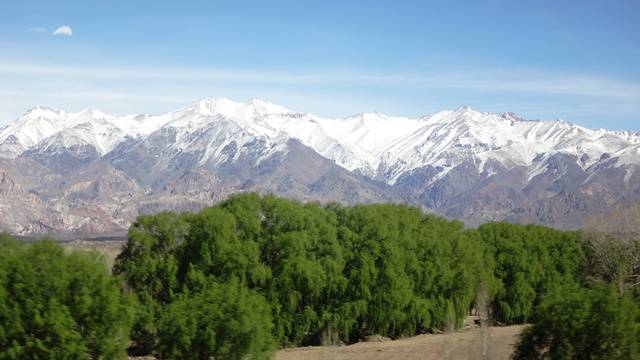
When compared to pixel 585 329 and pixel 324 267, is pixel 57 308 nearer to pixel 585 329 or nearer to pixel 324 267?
pixel 585 329

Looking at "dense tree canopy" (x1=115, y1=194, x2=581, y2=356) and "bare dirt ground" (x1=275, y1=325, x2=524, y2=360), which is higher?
"dense tree canopy" (x1=115, y1=194, x2=581, y2=356)

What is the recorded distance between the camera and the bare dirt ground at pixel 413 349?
6116 cm

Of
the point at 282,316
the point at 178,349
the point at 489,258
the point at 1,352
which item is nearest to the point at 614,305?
the point at 178,349

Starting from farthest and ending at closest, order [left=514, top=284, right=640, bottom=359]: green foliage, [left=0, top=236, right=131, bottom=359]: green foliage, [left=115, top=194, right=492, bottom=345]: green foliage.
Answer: [left=115, top=194, right=492, bottom=345]: green foliage → [left=0, top=236, right=131, bottom=359]: green foliage → [left=514, top=284, right=640, bottom=359]: green foliage

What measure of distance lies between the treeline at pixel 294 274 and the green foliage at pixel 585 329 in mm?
4514

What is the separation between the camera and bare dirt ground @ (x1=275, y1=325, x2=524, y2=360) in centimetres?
6116

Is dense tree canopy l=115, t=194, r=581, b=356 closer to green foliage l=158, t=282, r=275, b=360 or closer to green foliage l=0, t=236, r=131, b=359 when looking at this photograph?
green foliage l=0, t=236, r=131, b=359

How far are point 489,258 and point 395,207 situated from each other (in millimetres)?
13863

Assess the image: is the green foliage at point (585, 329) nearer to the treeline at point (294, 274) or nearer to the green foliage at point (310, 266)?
the treeline at point (294, 274)

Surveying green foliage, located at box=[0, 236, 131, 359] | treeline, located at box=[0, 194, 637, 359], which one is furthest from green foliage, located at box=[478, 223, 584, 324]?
green foliage, located at box=[0, 236, 131, 359]

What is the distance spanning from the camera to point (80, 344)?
50.7 meters

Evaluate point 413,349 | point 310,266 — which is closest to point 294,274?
point 310,266

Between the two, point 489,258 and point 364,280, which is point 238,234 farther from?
point 489,258

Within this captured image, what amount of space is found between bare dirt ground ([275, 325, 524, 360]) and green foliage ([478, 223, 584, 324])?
40.3ft
